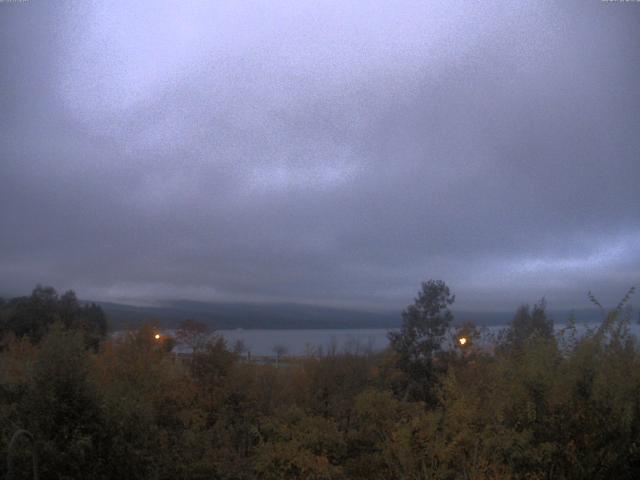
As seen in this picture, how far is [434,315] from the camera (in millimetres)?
27766

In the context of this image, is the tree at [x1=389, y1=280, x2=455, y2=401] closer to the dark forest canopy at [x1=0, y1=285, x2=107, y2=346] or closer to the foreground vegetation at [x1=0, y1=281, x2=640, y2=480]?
the foreground vegetation at [x1=0, y1=281, x2=640, y2=480]

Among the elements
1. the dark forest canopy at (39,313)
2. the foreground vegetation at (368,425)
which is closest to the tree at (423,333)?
the foreground vegetation at (368,425)

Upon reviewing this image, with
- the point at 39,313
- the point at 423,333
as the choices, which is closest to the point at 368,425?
the point at 423,333

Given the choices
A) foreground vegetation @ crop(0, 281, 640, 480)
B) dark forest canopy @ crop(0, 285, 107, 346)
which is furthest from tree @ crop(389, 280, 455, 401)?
dark forest canopy @ crop(0, 285, 107, 346)

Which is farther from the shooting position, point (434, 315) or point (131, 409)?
point (434, 315)

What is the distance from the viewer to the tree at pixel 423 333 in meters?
27.2

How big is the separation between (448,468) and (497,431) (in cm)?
185

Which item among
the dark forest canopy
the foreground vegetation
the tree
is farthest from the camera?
the dark forest canopy

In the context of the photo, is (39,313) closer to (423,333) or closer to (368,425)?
(423,333)

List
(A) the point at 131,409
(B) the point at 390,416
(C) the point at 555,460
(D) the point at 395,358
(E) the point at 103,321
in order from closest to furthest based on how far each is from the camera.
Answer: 1. (C) the point at 555,460
2. (A) the point at 131,409
3. (B) the point at 390,416
4. (D) the point at 395,358
5. (E) the point at 103,321

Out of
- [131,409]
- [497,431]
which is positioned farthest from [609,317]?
[131,409]

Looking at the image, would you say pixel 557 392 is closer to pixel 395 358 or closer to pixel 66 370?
pixel 66 370

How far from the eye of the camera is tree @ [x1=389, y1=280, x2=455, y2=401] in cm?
2723

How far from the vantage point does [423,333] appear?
27.6 m
